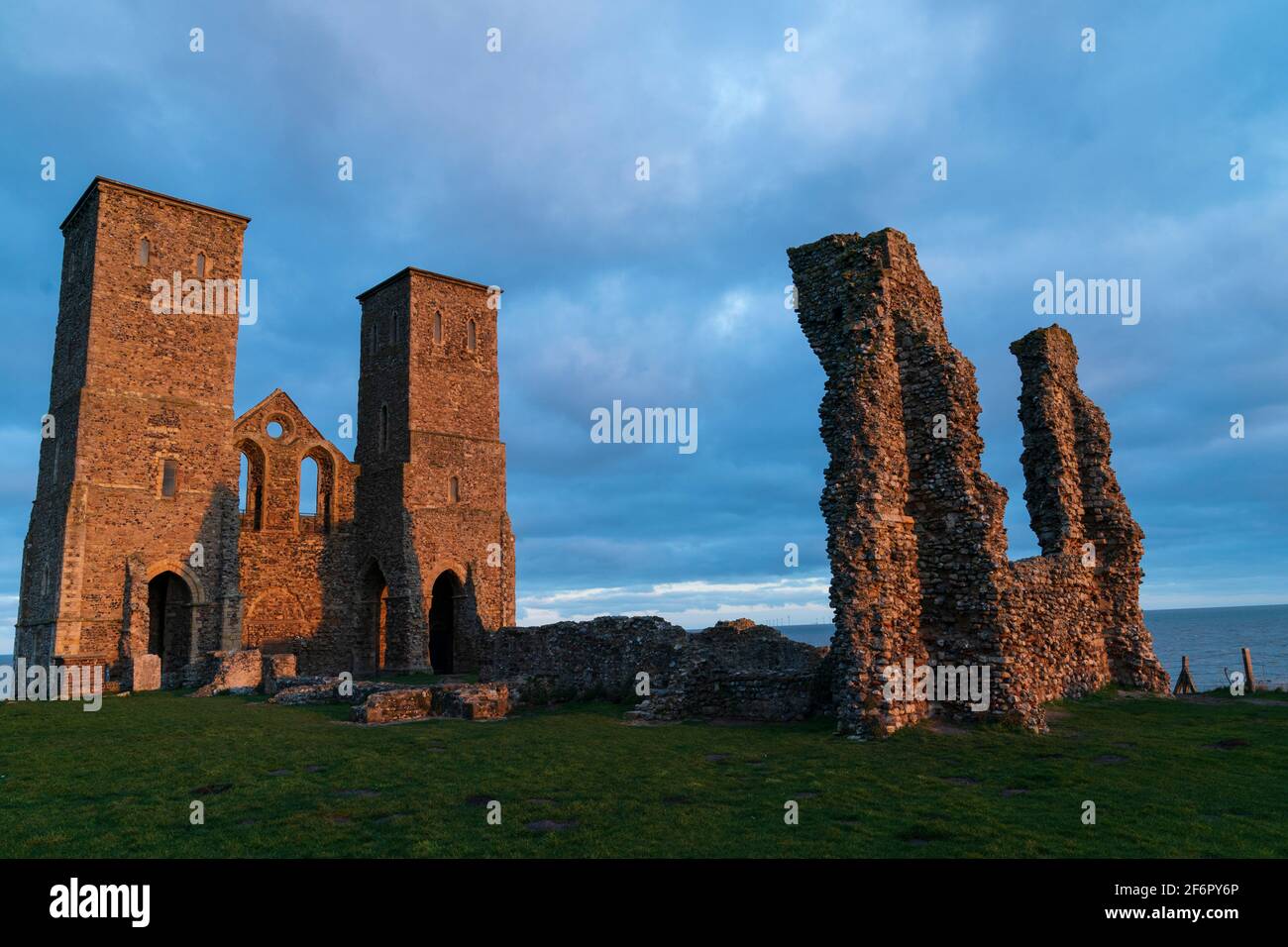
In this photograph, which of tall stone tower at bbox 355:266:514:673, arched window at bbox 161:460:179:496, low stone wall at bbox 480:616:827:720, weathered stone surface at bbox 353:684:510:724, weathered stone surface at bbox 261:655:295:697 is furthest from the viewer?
tall stone tower at bbox 355:266:514:673

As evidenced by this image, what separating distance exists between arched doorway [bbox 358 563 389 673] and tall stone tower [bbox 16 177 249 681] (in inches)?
272

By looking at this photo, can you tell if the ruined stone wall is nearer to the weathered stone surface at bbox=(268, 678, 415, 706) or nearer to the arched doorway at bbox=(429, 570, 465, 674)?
the arched doorway at bbox=(429, 570, 465, 674)

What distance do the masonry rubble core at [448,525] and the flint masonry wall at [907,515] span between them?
0.05 meters

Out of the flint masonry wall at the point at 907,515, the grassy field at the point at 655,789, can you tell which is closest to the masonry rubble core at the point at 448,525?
the flint masonry wall at the point at 907,515

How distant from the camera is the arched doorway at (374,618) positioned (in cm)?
3828

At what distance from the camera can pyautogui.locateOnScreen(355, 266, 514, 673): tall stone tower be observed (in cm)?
3725

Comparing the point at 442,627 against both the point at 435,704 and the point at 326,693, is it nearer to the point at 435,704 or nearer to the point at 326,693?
the point at 326,693

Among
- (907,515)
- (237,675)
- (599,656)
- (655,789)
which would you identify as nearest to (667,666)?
(599,656)

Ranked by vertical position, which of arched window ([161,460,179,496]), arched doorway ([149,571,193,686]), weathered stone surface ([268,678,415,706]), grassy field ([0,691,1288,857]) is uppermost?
arched window ([161,460,179,496])

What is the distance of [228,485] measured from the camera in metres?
33.9

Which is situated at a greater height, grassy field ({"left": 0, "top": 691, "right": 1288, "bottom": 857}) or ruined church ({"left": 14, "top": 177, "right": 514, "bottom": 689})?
ruined church ({"left": 14, "top": 177, "right": 514, "bottom": 689})

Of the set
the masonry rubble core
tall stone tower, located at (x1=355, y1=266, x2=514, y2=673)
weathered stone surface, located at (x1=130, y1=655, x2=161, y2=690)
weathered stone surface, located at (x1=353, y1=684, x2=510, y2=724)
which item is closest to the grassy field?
weathered stone surface, located at (x1=353, y1=684, x2=510, y2=724)

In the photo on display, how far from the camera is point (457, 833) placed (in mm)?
7770
